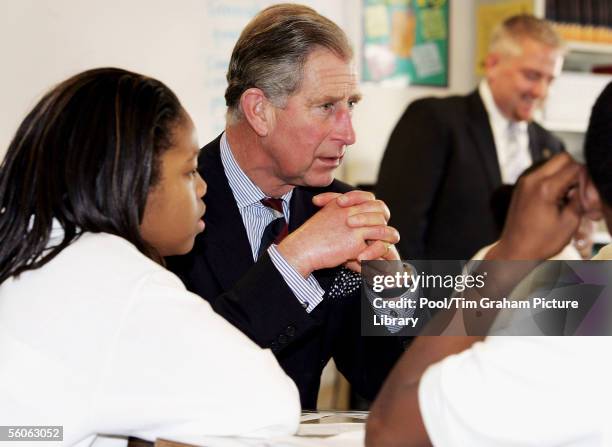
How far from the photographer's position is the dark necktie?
5.48 ft

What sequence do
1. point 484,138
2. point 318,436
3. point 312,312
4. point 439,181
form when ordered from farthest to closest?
point 484,138, point 439,181, point 312,312, point 318,436

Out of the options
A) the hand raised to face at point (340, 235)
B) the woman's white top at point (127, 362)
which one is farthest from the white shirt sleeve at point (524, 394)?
the hand raised to face at point (340, 235)

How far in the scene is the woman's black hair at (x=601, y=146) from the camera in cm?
86

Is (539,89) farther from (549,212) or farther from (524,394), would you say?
(524,394)

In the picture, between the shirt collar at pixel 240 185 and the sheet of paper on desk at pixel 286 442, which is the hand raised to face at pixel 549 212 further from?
the shirt collar at pixel 240 185

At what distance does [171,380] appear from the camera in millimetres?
980

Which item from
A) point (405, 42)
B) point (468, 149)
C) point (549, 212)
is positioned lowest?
point (468, 149)

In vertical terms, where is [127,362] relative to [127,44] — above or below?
below

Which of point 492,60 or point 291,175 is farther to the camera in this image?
point 492,60

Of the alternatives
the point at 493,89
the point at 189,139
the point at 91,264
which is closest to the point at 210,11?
the point at 493,89

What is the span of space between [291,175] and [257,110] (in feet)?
0.49

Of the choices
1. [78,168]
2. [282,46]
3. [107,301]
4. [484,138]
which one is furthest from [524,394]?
[484,138]

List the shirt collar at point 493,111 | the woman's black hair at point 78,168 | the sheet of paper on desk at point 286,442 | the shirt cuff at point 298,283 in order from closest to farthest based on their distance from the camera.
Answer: the sheet of paper on desk at point 286,442 → the woman's black hair at point 78,168 → the shirt cuff at point 298,283 → the shirt collar at point 493,111

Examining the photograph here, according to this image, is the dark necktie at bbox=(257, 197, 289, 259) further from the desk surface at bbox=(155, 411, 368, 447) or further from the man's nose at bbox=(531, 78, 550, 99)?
the man's nose at bbox=(531, 78, 550, 99)
